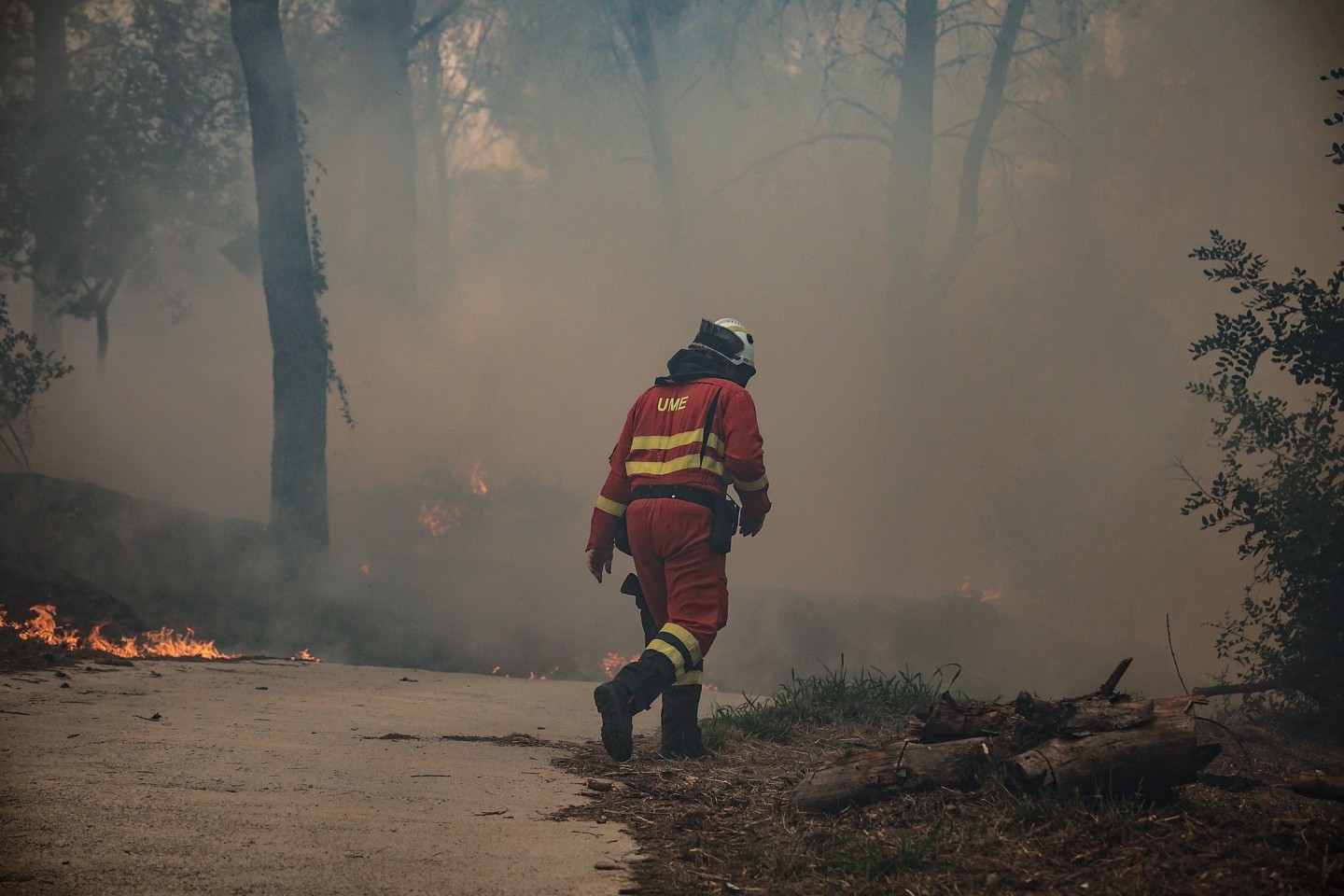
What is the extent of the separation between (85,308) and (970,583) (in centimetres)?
1472

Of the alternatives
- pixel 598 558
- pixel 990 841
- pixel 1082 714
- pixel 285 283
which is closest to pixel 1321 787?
pixel 1082 714

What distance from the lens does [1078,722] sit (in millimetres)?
3303

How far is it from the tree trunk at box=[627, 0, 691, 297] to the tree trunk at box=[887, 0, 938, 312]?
4.61 meters

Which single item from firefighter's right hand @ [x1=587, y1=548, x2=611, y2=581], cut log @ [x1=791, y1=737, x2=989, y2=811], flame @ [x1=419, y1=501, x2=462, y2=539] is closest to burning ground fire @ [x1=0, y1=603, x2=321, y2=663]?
firefighter's right hand @ [x1=587, y1=548, x2=611, y2=581]

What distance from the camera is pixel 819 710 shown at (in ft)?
17.2

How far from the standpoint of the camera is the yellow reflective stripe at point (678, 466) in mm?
4930

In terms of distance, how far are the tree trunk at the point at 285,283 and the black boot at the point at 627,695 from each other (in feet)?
24.7

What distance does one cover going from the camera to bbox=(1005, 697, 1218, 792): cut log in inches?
121

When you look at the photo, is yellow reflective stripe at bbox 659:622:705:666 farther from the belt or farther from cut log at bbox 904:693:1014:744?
cut log at bbox 904:693:1014:744

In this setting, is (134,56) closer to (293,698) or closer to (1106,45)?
(293,698)

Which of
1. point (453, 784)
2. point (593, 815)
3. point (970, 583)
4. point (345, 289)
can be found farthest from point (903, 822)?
point (345, 289)

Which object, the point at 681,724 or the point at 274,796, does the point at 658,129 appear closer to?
the point at 681,724

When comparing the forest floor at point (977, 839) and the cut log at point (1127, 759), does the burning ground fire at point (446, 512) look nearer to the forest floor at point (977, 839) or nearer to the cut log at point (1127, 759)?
the forest floor at point (977, 839)

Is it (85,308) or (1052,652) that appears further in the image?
(85,308)
